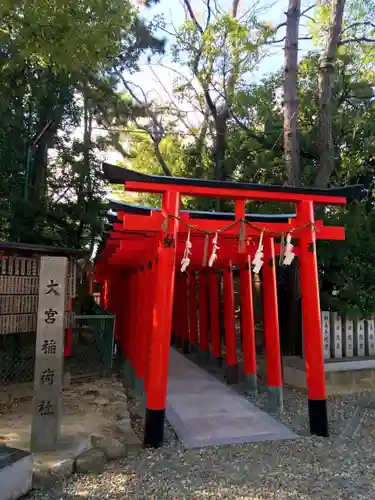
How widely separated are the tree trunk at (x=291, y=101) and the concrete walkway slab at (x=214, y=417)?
4.66 meters

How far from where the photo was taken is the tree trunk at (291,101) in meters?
9.22

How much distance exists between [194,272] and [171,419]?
5.96 meters

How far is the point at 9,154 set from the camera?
1111 centimetres

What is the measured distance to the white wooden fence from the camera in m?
7.88

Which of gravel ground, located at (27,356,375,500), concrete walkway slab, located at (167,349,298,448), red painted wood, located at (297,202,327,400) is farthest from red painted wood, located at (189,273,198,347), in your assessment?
gravel ground, located at (27,356,375,500)

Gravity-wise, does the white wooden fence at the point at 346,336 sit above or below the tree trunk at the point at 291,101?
below

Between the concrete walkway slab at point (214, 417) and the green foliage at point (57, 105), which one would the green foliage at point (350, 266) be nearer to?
the concrete walkway slab at point (214, 417)

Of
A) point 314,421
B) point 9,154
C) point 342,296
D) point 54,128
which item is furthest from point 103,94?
point 314,421

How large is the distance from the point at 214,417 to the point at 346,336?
322 centimetres

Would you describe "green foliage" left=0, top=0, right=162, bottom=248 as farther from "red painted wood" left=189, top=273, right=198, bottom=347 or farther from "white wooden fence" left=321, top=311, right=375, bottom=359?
"white wooden fence" left=321, top=311, right=375, bottom=359

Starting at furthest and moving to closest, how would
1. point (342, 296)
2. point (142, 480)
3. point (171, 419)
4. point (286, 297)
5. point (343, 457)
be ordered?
point (286, 297) → point (342, 296) → point (171, 419) → point (343, 457) → point (142, 480)

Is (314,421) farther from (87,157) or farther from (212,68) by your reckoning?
(87,157)

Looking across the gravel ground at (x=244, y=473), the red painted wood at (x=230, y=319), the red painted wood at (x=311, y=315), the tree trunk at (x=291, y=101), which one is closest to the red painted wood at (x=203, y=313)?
the red painted wood at (x=230, y=319)

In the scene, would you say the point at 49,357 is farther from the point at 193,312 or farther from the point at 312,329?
the point at 193,312
